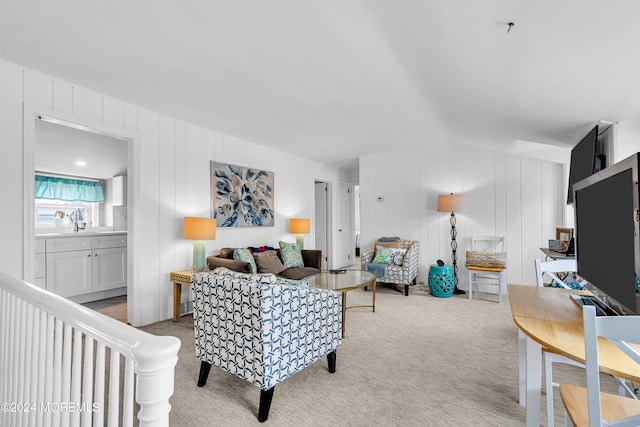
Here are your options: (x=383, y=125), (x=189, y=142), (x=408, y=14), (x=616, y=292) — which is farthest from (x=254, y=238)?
(x=616, y=292)

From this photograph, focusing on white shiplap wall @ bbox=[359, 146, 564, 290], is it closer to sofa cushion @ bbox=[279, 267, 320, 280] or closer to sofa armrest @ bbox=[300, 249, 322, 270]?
sofa armrest @ bbox=[300, 249, 322, 270]

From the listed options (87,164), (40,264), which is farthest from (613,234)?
(87,164)

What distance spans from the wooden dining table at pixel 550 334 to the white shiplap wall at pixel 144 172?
11.1 ft

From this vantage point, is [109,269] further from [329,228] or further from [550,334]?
[550,334]

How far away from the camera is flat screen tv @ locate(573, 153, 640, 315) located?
3.26 feet

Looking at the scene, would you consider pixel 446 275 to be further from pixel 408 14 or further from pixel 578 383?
pixel 408 14

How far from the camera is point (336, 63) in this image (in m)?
2.38

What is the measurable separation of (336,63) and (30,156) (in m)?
2.63

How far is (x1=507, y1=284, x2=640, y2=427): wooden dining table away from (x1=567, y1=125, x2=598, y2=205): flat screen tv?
1.19m

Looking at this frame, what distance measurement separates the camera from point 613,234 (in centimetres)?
115

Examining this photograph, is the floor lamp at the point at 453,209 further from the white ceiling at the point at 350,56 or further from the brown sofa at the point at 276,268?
the brown sofa at the point at 276,268

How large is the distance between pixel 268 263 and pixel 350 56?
272 cm

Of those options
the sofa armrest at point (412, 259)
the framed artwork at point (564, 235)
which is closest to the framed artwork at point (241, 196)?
the sofa armrest at point (412, 259)

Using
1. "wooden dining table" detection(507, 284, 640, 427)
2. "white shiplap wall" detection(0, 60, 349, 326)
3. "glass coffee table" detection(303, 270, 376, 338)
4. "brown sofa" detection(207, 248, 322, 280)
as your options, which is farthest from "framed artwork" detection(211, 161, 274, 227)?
"wooden dining table" detection(507, 284, 640, 427)
